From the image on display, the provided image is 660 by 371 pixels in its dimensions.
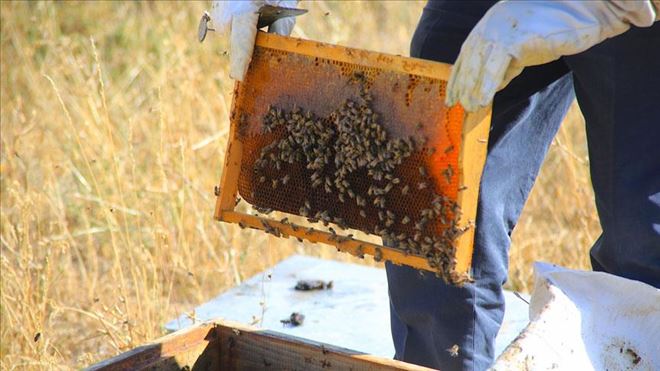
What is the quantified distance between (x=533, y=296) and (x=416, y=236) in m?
0.41

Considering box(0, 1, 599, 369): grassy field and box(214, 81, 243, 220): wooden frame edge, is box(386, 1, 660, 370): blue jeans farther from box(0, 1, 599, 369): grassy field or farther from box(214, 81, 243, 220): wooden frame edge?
box(0, 1, 599, 369): grassy field

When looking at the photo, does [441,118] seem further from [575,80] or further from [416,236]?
[575,80]

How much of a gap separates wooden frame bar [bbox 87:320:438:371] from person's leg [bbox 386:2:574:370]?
0.78 m

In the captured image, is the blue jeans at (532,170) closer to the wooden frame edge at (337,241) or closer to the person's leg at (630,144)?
the person's leg at (630,144)

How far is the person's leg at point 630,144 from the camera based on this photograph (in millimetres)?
2949

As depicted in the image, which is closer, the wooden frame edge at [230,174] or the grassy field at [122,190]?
the wooden frame edge at [230,174]

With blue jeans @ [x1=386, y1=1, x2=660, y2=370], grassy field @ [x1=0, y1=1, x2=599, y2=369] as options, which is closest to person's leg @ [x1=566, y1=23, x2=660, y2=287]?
blue jeans @ [x1=386, y1=1, x2=660, y2=370]

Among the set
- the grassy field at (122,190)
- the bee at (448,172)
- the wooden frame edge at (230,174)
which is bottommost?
the grassy field at (122,190)

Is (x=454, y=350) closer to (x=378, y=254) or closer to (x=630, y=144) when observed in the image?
(x=378, y=254)

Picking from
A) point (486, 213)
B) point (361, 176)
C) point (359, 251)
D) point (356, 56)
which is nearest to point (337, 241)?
point (359, 251)

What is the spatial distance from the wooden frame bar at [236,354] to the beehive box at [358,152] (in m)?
0.33

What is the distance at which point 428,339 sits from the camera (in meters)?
3.55

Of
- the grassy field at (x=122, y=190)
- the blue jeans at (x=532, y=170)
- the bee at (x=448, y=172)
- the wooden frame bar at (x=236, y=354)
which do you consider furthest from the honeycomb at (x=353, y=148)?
the grassy field at (x=122, y=190)

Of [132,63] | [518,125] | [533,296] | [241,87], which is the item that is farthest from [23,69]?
[533,296]
